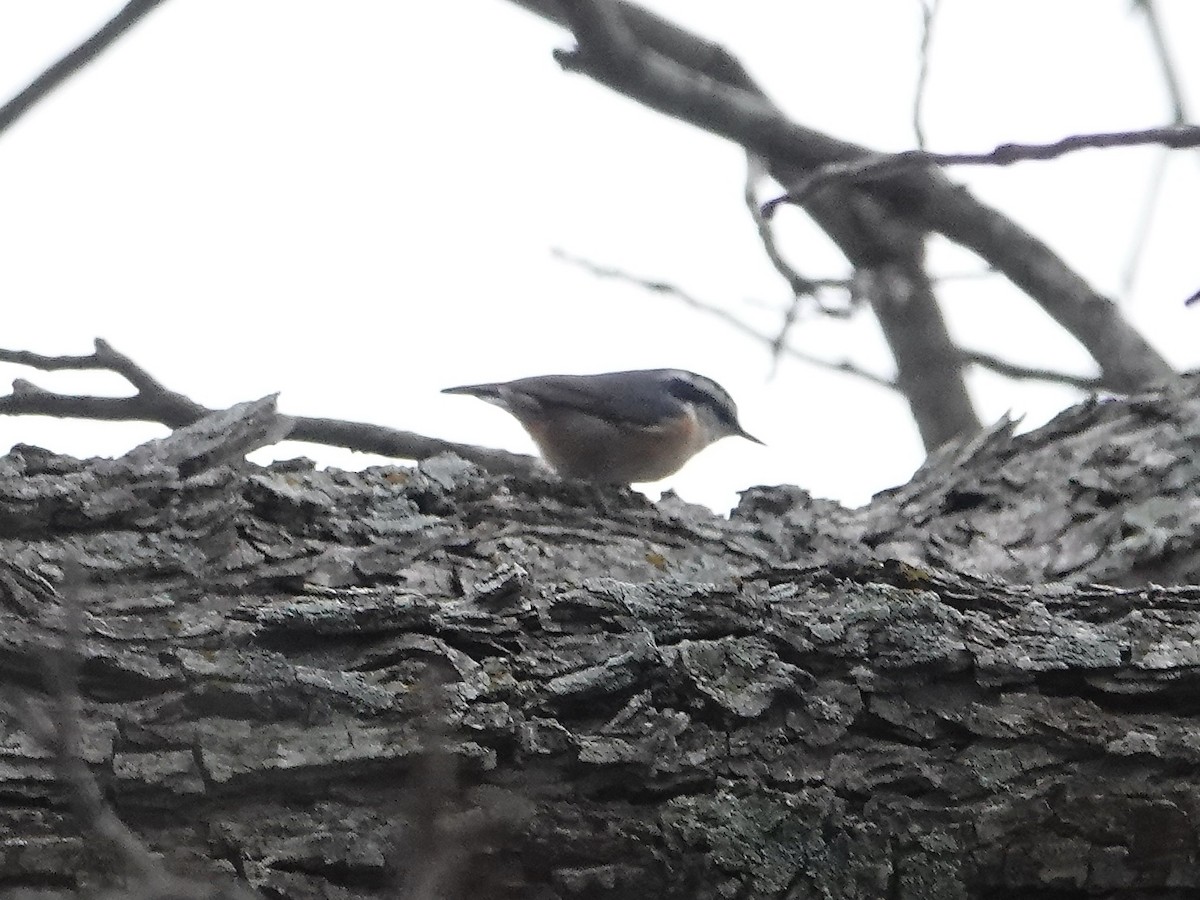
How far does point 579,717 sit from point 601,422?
78.5 inches

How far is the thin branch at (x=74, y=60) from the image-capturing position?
206 cm

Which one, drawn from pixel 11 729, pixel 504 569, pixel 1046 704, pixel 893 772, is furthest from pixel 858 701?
pixel 11 729

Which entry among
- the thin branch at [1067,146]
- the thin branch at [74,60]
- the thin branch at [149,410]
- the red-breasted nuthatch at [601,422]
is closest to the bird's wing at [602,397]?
the red-breasted nuthatch at [601,422]

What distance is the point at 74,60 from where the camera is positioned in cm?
219

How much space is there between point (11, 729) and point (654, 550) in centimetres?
106

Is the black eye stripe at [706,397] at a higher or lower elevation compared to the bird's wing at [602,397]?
higher

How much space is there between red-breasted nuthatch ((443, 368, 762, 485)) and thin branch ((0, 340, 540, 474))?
66 centimetres

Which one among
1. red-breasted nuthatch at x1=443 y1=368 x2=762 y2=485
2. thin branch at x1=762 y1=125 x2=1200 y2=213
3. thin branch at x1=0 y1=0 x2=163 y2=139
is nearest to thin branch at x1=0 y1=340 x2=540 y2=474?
thin branch at x1=0 y1=0 x2=163 y2=139

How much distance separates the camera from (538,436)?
3547 mm

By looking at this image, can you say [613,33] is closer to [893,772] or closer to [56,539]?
[56,539]

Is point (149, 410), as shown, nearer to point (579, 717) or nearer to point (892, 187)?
point (579, 717)

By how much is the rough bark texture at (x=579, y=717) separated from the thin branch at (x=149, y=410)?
41 centimetres

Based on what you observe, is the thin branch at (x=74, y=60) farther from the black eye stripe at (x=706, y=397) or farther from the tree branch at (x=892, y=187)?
the black eye stripe at (x=706, y=397)

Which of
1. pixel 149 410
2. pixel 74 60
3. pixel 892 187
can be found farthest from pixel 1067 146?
pixel 892 187
